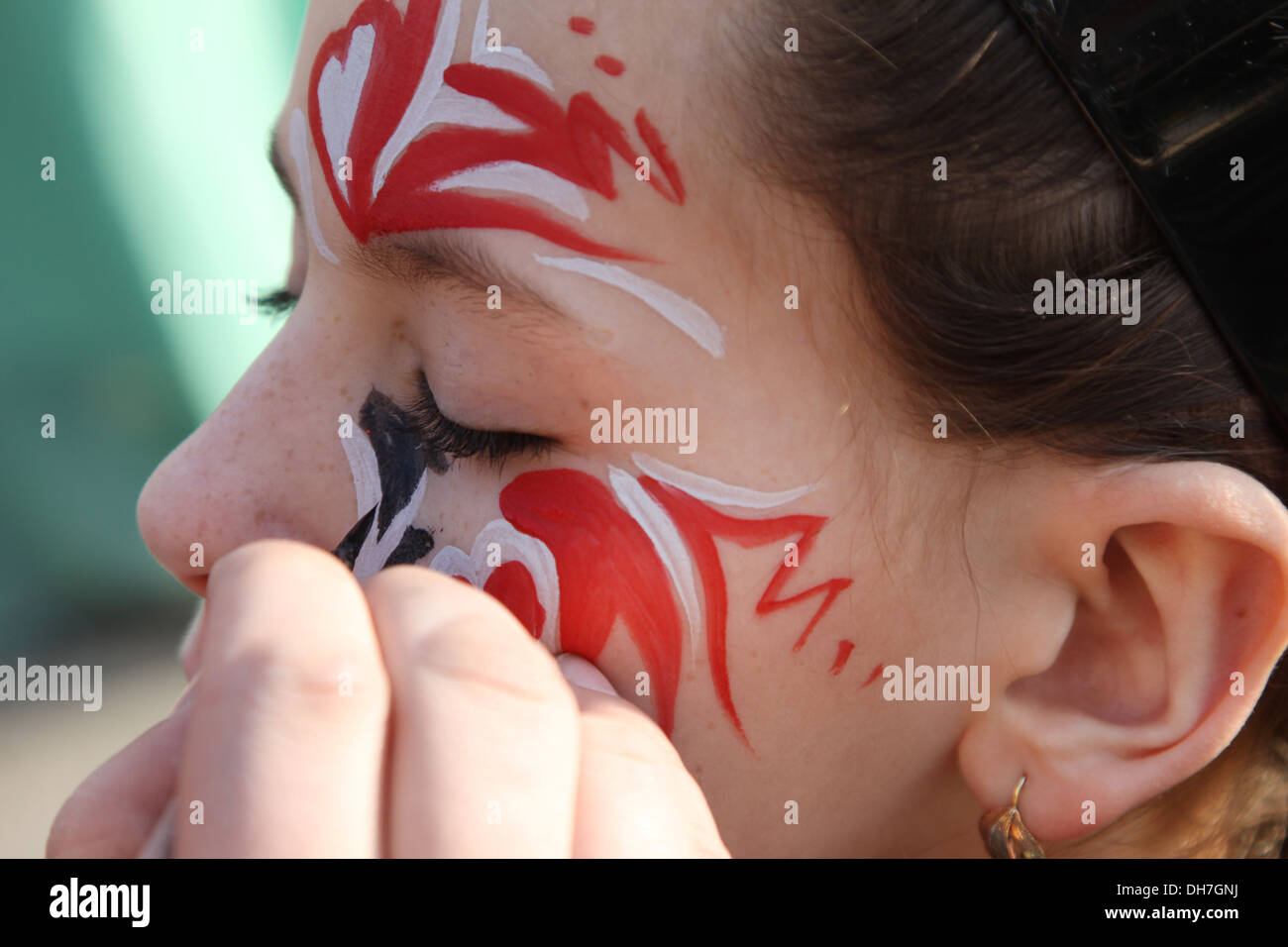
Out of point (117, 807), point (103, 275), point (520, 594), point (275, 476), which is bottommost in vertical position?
point (117, 807)

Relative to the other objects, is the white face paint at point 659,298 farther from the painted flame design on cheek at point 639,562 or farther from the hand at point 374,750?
the hand at point 374,750

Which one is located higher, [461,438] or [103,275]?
[103,275]

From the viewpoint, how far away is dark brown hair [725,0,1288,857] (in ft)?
2.51

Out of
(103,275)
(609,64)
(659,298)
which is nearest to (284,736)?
(659,298)

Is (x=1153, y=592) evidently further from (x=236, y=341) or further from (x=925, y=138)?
(x=236, y=341)

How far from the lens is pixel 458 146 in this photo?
0.81 m

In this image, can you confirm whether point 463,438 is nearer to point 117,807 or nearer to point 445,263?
point 445,263

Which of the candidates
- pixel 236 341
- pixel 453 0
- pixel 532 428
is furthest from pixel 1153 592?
pixel 236 341

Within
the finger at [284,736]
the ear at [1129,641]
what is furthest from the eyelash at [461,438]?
the ear at [1129,641]

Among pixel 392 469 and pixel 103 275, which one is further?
pixel 103 275

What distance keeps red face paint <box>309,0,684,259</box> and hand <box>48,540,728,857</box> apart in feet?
0.94

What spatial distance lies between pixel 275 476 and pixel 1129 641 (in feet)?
2.42

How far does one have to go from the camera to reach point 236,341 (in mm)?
2037

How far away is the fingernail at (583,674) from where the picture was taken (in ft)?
2.68
